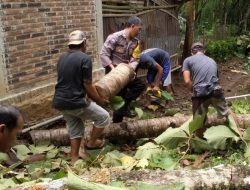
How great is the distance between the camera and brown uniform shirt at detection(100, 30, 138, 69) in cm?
724

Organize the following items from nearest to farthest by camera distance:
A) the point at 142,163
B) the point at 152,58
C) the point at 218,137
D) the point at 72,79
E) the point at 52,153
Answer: the point at 142,163
the point at 218,137
the point at 72,79
the point at 52,153
the point at 152,58

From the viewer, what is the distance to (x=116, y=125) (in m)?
6.98

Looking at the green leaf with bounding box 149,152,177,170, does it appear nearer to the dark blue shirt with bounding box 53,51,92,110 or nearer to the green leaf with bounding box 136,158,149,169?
the green leaf with bounding box 136,158,149,169

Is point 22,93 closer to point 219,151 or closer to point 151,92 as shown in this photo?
point 151,92

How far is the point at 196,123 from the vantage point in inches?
229

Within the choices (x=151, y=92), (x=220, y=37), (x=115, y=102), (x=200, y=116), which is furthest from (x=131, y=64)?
(x=220, y=37)

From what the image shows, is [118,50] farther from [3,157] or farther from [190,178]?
[190,178]

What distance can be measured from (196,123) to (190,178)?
2.19 m

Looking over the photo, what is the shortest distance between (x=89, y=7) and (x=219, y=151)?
4517 mm

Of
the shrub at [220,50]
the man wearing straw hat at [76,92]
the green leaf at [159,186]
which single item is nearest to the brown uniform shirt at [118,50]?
the man wearing straw hat at [76,92]

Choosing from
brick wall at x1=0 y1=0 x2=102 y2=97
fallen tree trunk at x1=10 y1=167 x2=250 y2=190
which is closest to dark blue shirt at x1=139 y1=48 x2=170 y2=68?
brick wall at x1=0 y1=0 x2=102 y2=97

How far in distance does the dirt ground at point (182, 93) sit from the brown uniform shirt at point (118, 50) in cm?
144

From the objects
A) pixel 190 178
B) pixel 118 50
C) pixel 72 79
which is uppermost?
pixel 118 50

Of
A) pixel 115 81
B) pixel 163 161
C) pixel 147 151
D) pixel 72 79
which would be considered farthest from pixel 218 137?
pixel 72 79
